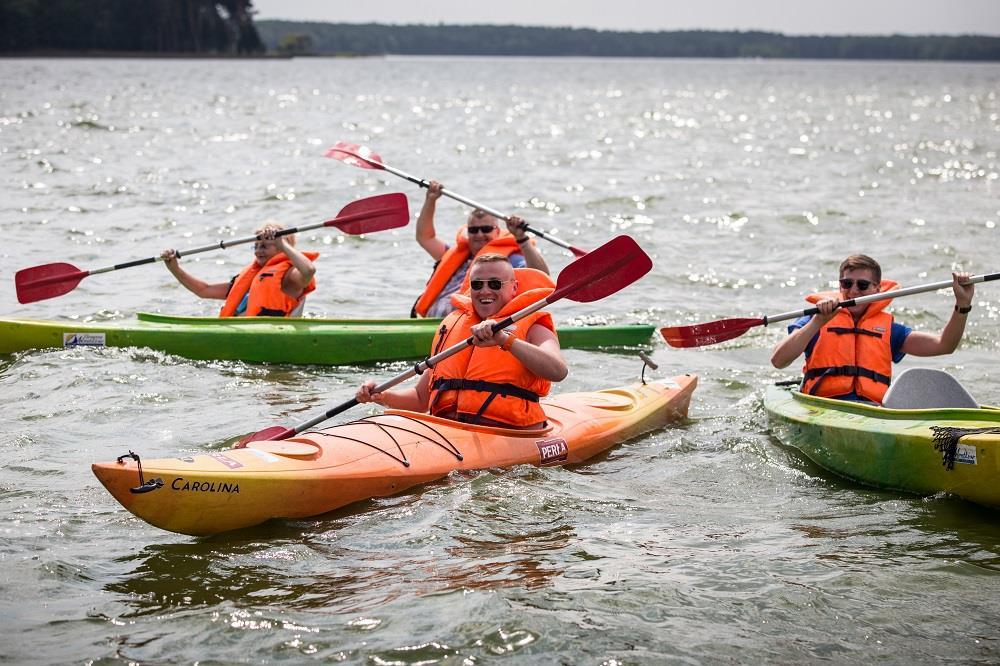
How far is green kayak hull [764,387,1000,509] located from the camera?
5227 mm

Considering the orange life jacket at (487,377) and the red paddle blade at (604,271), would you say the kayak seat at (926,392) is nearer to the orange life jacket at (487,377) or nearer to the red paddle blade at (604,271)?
the red paddle blade at (604,271)

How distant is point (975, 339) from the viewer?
9.77 m

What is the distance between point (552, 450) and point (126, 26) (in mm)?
94064

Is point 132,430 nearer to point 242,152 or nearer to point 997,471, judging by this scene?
point 997,471

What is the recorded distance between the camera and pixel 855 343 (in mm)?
6328

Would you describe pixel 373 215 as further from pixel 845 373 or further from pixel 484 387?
pixel 845 373

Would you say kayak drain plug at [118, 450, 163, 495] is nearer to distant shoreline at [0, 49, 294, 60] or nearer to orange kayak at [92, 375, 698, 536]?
orange kayak at [92, 375, 698, 536]

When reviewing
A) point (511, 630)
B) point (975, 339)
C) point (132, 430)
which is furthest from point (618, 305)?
point (511, 630)

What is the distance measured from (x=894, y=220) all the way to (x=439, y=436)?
12.7m

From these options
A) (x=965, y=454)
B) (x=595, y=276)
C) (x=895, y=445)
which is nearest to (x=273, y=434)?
(x=595, y=276)

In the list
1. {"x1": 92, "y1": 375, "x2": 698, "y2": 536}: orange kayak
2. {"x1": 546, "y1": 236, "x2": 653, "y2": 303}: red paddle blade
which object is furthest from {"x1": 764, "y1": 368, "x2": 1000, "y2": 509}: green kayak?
{"x1": 546, "y1": 236, "x2": 653, "y2": 303}: red paddle blade

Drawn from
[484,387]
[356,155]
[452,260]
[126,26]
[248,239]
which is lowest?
[484,387]

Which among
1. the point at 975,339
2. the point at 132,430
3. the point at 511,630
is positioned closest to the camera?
the point at 511,630

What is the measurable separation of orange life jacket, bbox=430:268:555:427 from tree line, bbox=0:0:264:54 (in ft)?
278
